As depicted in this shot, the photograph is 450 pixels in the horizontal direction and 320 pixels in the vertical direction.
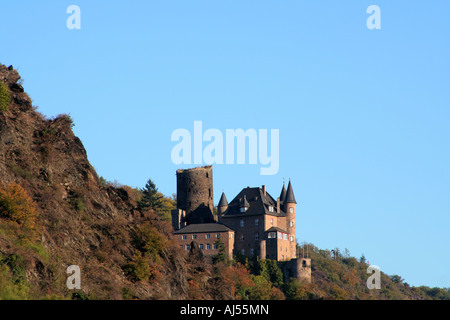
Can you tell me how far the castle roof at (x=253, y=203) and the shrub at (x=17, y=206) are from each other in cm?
6626

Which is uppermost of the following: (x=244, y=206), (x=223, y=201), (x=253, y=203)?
(x=223, y=201)

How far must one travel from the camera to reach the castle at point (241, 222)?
124 metres

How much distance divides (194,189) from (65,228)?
65.8 metres

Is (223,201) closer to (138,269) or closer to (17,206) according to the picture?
(138,269)

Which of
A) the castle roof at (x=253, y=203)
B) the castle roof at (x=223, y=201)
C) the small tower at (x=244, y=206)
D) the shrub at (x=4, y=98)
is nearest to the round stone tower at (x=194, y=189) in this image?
the castle roof at (x=223, y=201)

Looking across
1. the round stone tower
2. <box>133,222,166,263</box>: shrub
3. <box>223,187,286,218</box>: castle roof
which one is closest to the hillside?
→ <box>133,222,166,263</box>: shrub

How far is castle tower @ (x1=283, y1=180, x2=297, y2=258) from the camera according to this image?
422ft

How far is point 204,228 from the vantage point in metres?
125

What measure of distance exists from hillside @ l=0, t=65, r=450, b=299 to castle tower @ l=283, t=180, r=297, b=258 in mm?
44292

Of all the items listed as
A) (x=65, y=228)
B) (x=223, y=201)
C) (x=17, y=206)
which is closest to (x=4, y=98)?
(x=17, y=206)

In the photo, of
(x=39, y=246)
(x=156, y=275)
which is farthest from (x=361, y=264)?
(x=39, y=246)

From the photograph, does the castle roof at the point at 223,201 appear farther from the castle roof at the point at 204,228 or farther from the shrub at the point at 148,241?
the shrub at the point at 148,241

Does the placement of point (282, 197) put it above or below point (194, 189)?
below

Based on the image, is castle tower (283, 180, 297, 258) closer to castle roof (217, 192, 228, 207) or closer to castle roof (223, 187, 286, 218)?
castle roof (223, 187, 286, 218)
